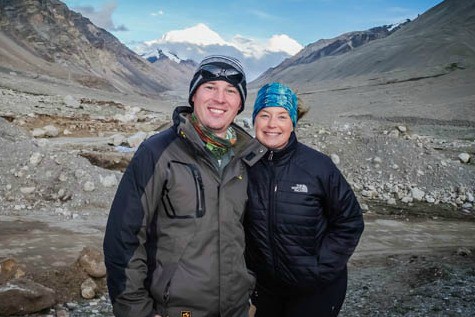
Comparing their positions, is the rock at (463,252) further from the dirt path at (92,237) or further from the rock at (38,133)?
the rock at (38,133)

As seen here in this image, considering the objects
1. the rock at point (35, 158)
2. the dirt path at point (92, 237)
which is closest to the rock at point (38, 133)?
the rock at point (35, 158)

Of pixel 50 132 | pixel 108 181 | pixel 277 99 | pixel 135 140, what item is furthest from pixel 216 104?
pixel 50 132

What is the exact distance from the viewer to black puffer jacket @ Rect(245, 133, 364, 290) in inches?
113

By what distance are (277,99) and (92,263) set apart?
4.05 metres

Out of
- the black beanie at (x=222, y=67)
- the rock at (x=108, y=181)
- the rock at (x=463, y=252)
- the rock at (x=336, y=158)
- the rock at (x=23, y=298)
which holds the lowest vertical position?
the rock at (x=463, y=252)

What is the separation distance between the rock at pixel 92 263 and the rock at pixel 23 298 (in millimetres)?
936

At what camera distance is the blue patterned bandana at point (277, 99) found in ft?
10.2

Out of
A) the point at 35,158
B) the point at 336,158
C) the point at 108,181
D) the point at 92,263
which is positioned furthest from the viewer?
the point at 336,158

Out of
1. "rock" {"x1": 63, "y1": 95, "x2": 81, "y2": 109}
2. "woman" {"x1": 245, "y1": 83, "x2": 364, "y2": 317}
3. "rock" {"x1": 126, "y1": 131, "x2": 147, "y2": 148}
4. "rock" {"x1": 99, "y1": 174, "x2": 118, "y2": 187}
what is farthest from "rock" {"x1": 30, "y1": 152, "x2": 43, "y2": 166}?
"rock" {"x1": 63, "y1": 95, "x2": 81, "y2": 109}

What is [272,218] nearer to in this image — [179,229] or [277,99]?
[179,229]

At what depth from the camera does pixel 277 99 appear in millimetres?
3104

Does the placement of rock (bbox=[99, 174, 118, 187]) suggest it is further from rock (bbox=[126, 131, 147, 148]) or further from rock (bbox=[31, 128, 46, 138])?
rock (bbox=[31, 128, 46, 138])

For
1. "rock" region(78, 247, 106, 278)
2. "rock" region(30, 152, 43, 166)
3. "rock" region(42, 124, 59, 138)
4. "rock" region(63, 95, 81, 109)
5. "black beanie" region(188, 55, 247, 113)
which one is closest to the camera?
"black beanie" region(188, 55, 247, 113)

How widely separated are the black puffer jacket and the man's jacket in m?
0.44
